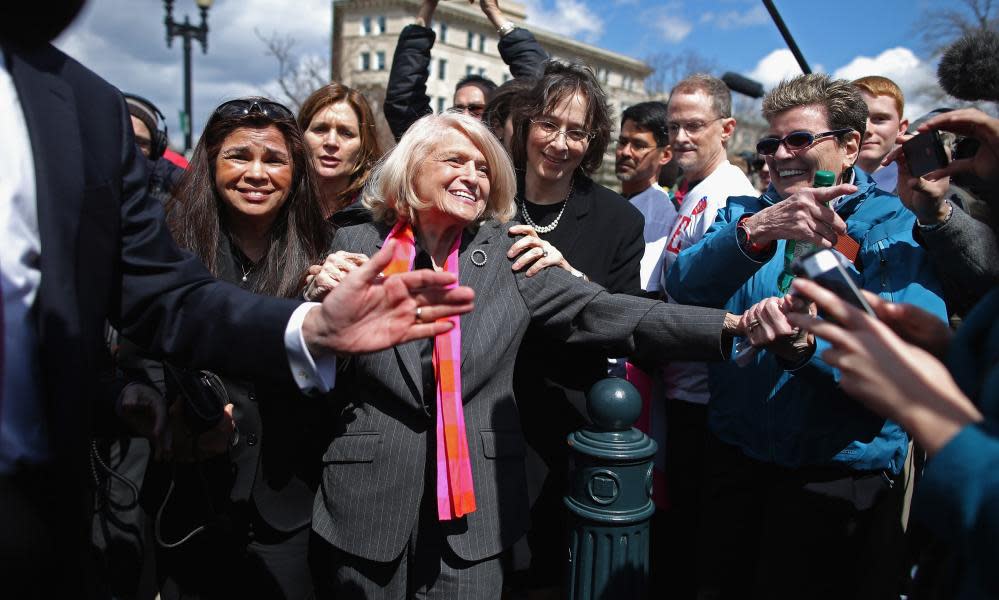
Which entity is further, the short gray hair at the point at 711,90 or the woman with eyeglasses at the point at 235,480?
the short gray hair at the point at 711,90

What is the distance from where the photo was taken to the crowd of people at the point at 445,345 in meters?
1.31

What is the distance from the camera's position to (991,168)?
5.30 feet

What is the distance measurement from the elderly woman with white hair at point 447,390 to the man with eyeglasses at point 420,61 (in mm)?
1700

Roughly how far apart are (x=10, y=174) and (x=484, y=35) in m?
73.0

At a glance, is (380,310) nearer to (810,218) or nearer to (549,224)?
(810,218)

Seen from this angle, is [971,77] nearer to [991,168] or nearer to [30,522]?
[991,168]

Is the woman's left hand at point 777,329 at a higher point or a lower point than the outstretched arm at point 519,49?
lower

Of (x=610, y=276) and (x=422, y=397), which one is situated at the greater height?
(x=610, y=276)

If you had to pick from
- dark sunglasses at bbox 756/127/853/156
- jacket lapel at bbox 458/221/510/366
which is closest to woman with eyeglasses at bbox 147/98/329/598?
jacket lapel at bbox 458/221/510/366

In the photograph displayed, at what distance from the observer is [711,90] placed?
4.03m

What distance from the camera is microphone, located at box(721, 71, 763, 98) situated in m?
6.23

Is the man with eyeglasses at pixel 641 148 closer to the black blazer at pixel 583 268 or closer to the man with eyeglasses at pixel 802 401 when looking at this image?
the black blazer at pixel 583 268

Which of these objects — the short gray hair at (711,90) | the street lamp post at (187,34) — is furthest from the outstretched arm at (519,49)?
the street lamp post at (187,34)

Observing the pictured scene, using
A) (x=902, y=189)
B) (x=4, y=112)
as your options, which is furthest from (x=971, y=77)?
(x=4, y=112)
